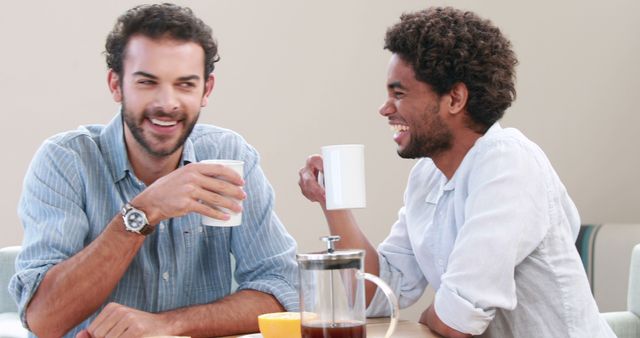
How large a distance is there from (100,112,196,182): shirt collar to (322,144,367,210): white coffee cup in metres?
0.49

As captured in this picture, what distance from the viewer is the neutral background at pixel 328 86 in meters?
2.97

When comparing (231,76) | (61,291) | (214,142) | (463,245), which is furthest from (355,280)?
(231,76)

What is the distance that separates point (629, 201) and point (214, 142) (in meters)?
2.23

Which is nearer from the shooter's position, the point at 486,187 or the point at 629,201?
the point at 486,187

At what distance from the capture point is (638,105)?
149 inches

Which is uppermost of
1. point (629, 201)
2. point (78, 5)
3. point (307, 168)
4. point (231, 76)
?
point (78, 5)

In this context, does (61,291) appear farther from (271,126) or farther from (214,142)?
(271,126)

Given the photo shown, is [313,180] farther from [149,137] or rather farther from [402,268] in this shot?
[149,137]

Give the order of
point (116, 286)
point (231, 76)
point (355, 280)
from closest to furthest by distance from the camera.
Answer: point (355, 280) → point (116, 286) → point (231, 76)

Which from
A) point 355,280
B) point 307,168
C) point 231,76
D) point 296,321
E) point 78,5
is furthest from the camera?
point 231,76

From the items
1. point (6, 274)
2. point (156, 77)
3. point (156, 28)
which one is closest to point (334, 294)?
point (156, 77)

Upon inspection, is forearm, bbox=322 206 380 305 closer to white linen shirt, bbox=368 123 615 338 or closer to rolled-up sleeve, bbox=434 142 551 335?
white linen shirt, bbox=368 123 615 338

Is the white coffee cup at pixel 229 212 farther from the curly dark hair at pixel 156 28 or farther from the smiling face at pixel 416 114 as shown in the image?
the smiling face at pixel 416 114

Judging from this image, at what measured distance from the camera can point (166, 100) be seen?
1.89 metres
